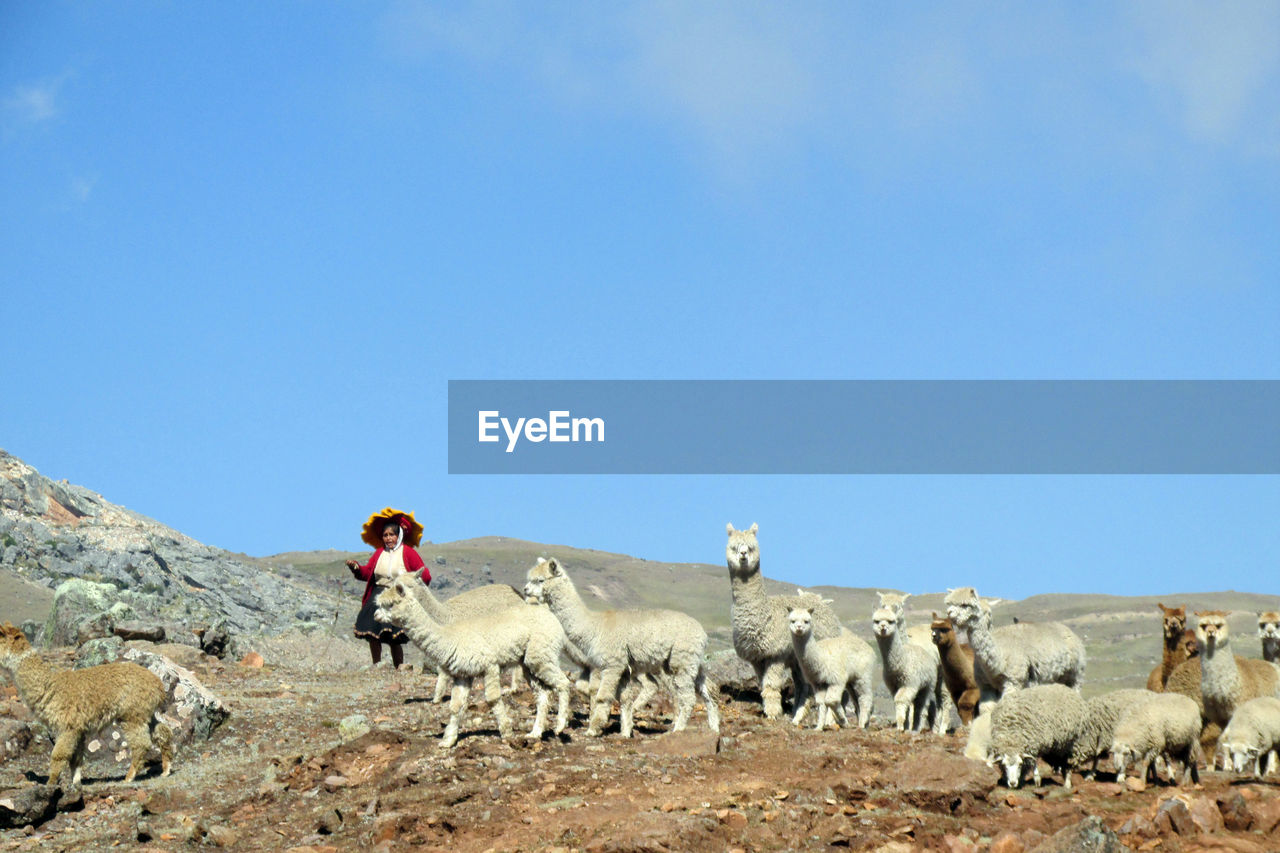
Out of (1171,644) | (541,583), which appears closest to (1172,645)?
(1171,644)

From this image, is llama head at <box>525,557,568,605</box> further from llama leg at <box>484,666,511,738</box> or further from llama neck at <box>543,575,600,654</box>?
llama leg at <box>484,666,511,738</box>

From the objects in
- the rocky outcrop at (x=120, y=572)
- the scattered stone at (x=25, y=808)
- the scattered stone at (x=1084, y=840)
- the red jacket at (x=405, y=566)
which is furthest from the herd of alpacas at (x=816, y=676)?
the rocky outcrop at (x=120, y=572)

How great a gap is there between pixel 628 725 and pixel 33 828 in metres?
6.83

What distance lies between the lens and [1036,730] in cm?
1231

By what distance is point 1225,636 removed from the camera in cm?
1513

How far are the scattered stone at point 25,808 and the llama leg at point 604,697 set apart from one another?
6.27 m

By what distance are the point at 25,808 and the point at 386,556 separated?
7.49 meters

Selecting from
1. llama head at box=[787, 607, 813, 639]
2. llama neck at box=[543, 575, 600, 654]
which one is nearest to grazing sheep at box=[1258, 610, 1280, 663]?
llama head at box=[787, 607, 813, 639]

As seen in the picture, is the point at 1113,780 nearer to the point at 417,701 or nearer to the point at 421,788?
the point at 421,788

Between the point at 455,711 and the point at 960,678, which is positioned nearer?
the point at 455,711

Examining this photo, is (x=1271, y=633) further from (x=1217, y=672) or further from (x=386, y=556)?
(x=386, y=556)

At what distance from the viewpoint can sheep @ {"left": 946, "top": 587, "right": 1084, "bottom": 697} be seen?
16953 mm

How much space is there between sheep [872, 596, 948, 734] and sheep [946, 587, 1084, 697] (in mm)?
851

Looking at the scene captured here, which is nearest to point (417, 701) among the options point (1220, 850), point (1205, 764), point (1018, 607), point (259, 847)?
point (259, 847)
